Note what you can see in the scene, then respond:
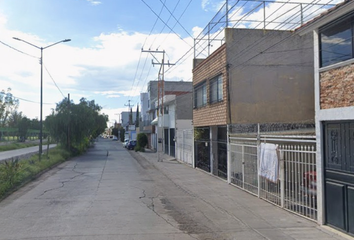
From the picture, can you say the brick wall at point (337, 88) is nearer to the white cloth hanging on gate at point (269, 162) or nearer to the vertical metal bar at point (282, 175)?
the vertical metal bar at point (282, 175)

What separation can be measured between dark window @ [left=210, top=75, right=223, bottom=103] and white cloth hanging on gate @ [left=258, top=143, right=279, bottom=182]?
6.21 m

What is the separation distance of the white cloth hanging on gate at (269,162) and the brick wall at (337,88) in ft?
8.37

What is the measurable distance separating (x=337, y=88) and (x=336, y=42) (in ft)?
3.46

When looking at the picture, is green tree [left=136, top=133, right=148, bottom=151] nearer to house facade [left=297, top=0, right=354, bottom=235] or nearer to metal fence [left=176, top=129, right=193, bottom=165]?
metal fence [left=176, top=129, right=193, bottom=165]

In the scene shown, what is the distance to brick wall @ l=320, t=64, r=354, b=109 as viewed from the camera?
7469 mm

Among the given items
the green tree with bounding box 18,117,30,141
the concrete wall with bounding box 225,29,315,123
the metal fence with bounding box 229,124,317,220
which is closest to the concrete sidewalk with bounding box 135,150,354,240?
the metal fence with bounding box 229,124,317,220

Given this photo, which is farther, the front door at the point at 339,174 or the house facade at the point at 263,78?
the house facade at the point at 263,78

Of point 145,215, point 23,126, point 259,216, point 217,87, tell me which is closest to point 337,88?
point 259,216

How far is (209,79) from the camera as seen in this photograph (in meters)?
19.3

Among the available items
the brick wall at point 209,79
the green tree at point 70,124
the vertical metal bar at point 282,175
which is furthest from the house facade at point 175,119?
the vertical metal bar at point 282,175

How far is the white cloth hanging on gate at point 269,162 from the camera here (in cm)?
1043

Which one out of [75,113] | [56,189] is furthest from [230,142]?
[75,113]

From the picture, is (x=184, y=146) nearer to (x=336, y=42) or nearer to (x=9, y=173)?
(x=9, y=173)

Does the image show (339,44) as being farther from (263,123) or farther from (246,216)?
(263,123)
